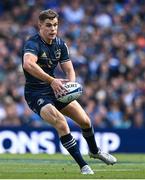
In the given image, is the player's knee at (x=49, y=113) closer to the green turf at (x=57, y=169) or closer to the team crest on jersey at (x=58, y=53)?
the green turf at (x=57, y=169)

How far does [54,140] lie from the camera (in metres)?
19.3

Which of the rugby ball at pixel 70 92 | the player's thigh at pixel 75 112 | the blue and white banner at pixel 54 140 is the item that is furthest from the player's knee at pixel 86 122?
the blue and white banner at pixel 54 140

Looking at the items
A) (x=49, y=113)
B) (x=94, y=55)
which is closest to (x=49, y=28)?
(x=49, y=113)

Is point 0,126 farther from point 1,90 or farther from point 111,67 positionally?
point 111,67

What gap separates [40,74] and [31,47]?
0.53 metres

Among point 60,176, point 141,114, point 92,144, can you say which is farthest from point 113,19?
point 60,176

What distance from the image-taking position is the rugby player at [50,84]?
454 inches

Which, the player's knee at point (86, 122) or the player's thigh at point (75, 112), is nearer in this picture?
the player's thigh at point (75, 112)

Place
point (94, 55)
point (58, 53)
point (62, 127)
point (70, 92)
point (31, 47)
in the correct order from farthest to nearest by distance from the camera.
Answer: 1. point (94, 55)
2. point (58, 53)
3. point (31, 47)
4. point (70, 92)
5. point (62, 127)

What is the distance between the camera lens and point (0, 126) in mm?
19172

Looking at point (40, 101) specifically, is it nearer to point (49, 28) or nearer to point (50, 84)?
point (50, 84)

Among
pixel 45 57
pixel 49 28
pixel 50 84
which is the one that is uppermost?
pixel 49 28

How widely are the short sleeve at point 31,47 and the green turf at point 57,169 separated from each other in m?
1.79

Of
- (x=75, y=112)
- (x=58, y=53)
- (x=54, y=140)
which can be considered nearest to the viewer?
(x=75, y=112)
